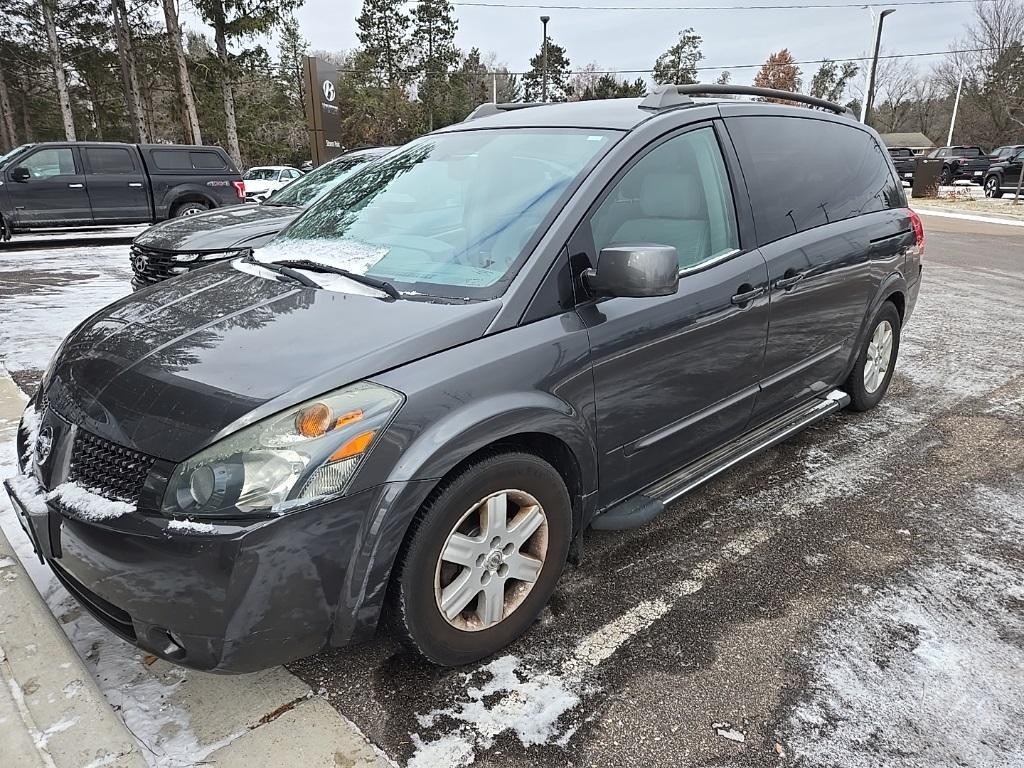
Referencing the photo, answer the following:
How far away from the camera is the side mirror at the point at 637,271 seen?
2232 mm

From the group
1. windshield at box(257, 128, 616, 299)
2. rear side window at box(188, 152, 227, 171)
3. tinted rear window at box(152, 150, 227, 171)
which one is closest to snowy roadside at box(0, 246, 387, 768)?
windshield at box(257, 128, 616, 299)

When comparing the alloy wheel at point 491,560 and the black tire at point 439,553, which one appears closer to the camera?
the black tire at point 439,553

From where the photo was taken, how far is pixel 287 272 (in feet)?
8.76

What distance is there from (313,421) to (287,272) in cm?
106

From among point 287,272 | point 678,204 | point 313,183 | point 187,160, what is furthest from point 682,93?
point 187,160

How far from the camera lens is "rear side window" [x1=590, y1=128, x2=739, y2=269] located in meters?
2.58

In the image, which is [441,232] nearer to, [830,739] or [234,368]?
[234,368]

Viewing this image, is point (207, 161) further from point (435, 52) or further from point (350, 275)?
point (435, 52)

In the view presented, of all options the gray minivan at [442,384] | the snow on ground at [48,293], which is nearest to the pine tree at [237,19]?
the snow on ground at [48,293]

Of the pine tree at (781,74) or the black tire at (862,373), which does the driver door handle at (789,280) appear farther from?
the pine tree at (781,74)

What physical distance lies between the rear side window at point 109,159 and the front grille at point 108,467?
13108 millimetres

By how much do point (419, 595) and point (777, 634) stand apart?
51.3 inches

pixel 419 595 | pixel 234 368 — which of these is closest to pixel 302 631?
pixel 419 595

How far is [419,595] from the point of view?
2.01 metres
